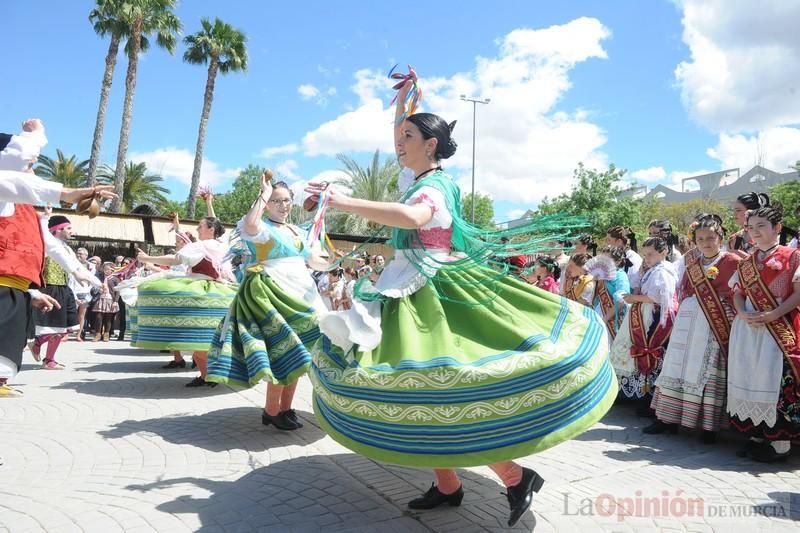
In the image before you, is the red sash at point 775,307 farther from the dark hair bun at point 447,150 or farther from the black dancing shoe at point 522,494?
the dark hair bun at point 447,150

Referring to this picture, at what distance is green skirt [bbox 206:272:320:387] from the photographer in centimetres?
439

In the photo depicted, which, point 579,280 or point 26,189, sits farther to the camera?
point 579,280

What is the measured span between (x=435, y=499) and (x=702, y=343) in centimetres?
293

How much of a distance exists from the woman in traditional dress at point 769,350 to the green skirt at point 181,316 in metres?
5.12

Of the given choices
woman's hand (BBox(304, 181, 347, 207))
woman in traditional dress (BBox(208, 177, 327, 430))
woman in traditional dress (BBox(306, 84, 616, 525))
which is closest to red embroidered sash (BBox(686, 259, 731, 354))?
woman in traditional dress (BBox(306, 84, 616, 525))

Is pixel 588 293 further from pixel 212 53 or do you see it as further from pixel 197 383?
pixel 212 53

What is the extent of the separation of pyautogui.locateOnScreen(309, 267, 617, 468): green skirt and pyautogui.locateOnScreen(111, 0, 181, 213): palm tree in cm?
2156

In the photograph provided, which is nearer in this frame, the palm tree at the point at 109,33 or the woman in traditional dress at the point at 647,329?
the woman in traditional dress at the point at 647,329

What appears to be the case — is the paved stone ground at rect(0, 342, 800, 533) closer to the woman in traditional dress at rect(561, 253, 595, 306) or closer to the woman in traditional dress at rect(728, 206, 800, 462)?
the woman in traditional dress at rect(728, 206, 800, 462)

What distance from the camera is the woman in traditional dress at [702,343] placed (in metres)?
4.65

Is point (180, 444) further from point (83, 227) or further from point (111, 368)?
point (83, 227)

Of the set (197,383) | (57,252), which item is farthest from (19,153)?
(197,383)

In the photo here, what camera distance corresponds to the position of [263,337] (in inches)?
179

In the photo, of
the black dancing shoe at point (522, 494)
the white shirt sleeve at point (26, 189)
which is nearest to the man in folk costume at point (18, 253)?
the white shirt sleeve at point (26, 189)
